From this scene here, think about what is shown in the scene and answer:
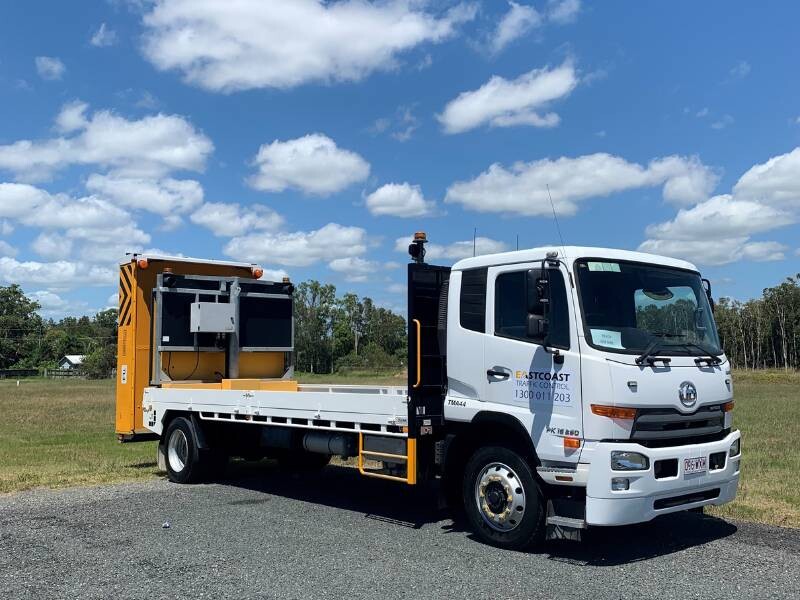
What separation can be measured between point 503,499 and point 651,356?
192cm

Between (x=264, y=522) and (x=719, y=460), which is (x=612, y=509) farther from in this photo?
(x=264, y=522)

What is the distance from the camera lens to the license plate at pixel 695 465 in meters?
6.58

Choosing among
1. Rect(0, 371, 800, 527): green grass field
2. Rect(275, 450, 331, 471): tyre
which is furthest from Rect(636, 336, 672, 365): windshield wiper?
Rect(275, 450, 331, 471): tyre

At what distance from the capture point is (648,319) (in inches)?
275

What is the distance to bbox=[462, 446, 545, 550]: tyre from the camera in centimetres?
685

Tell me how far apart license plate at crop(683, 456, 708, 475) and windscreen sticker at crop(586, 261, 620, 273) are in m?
1.78

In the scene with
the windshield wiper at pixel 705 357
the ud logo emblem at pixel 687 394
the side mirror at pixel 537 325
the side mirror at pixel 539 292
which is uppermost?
the side mirror at pixel 539 292

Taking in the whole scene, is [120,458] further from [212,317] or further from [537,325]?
[537,325]

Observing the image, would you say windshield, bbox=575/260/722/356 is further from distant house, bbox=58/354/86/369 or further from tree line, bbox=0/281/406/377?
distant house, bbox=58/354/86/369

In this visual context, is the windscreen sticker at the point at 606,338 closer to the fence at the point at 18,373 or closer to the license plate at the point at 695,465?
the license plate at the point at 695,465

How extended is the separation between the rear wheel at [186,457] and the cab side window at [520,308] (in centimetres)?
554

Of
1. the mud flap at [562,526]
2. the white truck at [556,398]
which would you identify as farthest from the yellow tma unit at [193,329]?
the mud flap at [562,526]

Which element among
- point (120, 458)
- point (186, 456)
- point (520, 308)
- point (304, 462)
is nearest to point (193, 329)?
point (186, 456)

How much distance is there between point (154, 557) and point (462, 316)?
3.69m
